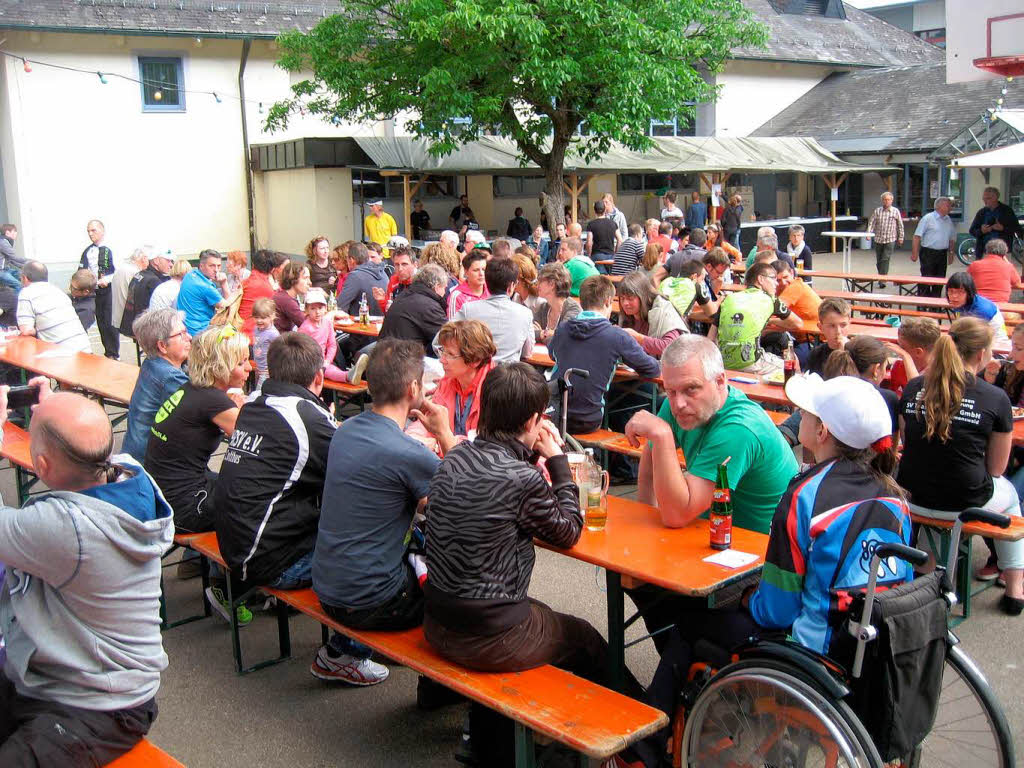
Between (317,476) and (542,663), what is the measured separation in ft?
4.21

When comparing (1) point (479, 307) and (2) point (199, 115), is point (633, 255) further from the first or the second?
(2) point (199, 115)

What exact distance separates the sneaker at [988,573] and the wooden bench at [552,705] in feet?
9.70

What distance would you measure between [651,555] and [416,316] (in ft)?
14.5

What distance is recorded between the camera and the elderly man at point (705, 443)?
3.48 meters

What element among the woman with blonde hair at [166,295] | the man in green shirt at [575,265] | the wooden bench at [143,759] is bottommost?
the wooden bench at [143,759]

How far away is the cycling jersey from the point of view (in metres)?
2.77

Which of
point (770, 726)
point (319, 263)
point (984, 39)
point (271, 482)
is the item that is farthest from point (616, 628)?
point (984, 39)

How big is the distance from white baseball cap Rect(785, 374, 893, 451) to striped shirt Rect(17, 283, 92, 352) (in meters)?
7.49

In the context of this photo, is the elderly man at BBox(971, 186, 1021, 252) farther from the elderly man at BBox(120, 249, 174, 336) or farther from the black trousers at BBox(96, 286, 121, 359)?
the black trousers at BBox(96, 286, 121, 359)

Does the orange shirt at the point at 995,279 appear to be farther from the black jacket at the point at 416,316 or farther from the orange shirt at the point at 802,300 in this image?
the black jacket at the point at 416,316

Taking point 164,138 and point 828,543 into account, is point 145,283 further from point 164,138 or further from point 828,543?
point 164,138

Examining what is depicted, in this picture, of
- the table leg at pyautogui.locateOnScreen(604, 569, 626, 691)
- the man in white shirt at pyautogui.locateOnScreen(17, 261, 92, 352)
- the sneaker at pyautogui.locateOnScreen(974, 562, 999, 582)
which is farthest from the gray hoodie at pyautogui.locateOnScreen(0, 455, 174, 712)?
the man in white shirt at pyautogui.locateOnScreen(17, 261, 92, 352)

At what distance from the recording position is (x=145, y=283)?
10.6 m

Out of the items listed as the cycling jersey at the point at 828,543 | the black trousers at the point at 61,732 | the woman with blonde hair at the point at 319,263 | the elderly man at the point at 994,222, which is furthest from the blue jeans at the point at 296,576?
the elderly man at the point at 994,222
